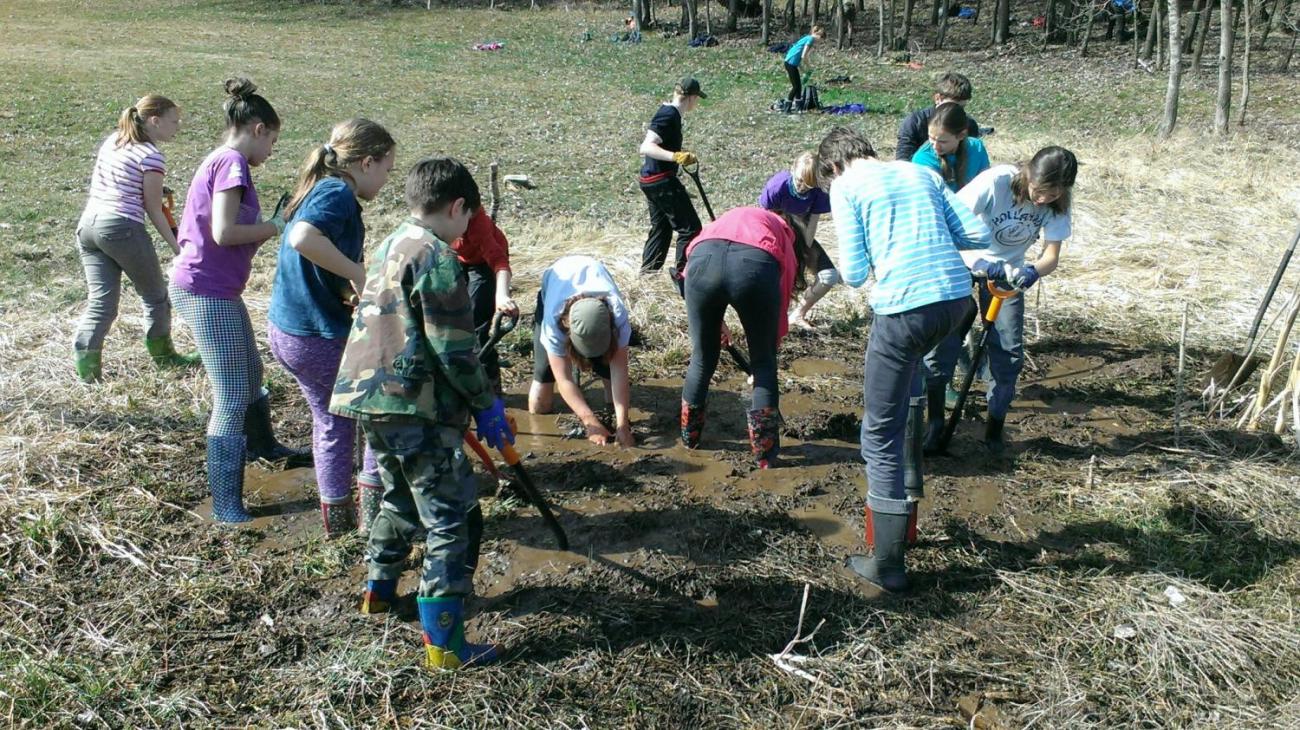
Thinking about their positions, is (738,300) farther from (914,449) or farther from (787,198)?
(787,198)

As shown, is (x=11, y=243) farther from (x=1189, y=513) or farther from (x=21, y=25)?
(x=21, y=25)

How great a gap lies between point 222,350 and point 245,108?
0.97 m

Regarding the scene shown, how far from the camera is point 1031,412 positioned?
5152mm

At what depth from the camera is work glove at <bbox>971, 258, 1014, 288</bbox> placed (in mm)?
4023

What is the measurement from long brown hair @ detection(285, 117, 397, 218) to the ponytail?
394mm

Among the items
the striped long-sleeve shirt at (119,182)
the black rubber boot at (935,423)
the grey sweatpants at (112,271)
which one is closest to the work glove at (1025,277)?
the black rubber boot at (935,423)

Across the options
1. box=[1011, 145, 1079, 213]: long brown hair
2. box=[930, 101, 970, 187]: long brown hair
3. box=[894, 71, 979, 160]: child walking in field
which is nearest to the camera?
box=[1011, 145, 1079, 213]: long brown hair

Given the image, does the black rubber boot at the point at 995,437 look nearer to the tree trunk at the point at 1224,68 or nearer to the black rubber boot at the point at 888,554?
the black rubber boot at the point at 888,554

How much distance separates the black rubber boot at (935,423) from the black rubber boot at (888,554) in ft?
3.64

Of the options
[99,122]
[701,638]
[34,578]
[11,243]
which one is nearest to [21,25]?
[99,122]

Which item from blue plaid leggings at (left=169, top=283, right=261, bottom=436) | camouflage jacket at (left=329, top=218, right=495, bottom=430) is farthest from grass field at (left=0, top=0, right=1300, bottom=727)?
camouflage jacket at (left=329, top=218, right=495, bottom=430)

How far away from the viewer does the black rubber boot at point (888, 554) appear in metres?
3.42

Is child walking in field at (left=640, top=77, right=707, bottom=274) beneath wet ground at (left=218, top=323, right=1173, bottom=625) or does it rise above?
above

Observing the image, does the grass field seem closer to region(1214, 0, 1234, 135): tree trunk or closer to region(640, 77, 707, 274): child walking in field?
region(640, 77, 707, 274): child walking in field
